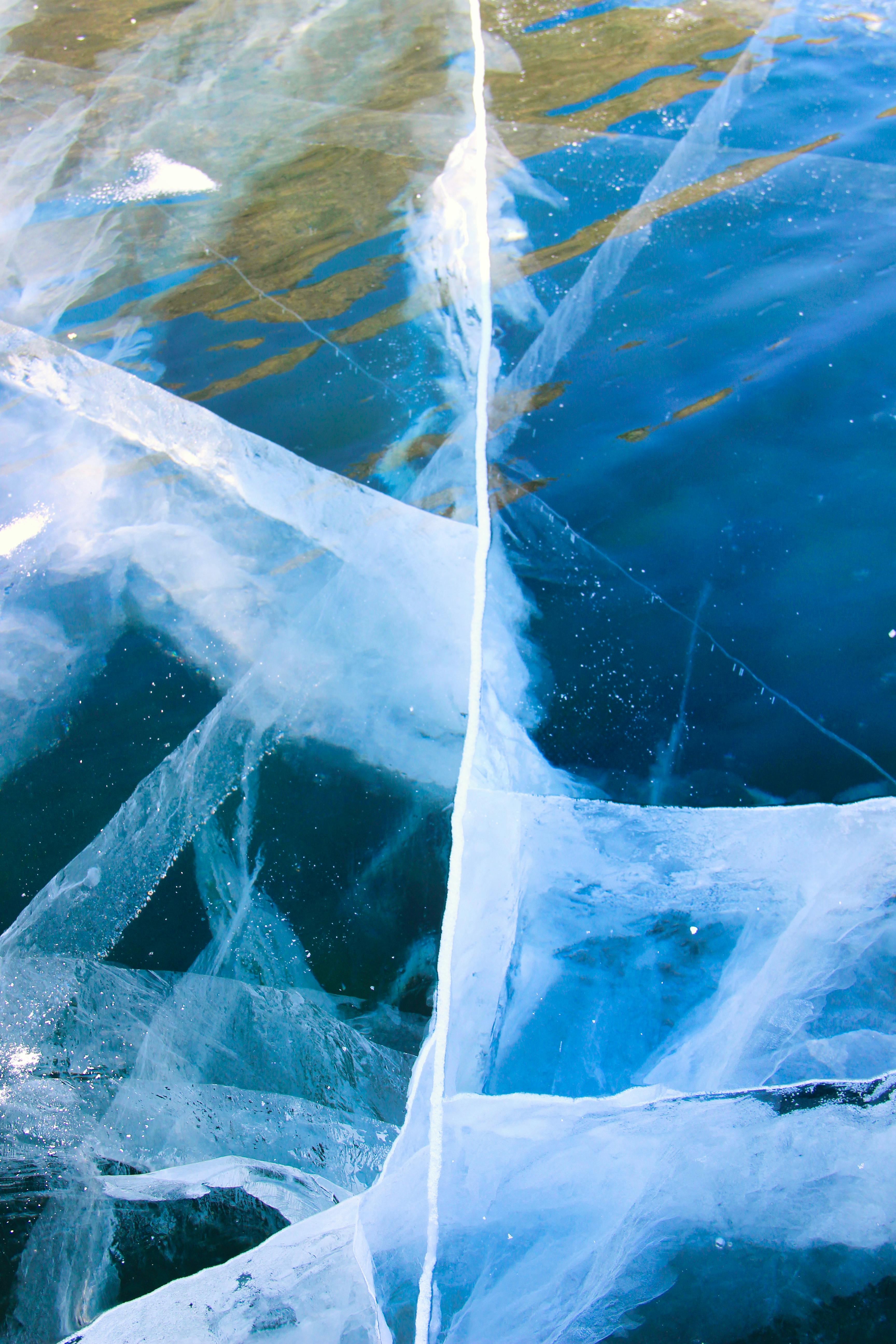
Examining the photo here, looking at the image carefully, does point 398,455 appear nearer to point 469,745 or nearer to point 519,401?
point 519,401

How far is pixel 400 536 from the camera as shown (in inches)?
39.6

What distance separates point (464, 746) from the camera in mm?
883

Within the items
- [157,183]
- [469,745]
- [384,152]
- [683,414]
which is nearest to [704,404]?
[683,414]

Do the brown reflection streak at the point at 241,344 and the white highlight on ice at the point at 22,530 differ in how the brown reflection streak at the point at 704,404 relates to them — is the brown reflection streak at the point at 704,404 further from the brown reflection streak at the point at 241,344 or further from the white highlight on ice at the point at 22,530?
the white highlight on ice at the point at 22,530

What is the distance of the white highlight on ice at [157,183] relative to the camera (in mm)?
1407

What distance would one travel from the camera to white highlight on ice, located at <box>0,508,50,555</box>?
3.36 ft

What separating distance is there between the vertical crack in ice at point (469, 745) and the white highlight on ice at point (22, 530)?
0.53 metres

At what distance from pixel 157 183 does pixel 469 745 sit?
1.15 meters

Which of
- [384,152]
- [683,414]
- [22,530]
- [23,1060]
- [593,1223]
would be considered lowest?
[593,1223]

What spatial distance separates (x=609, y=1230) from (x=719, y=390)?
0.91m

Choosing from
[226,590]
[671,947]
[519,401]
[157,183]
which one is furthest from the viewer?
[157,183]

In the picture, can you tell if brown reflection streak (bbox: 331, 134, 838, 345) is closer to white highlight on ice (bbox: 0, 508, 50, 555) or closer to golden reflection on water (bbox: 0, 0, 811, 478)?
golden reflection on water (bbox: 0, 0, 811, 478)

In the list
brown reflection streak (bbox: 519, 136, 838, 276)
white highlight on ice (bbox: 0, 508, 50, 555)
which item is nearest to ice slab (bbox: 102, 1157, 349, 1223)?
white highlight on ice (bbox: 0, 508, 50, 555)

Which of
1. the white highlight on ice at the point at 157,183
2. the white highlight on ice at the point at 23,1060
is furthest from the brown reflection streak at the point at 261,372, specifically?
the white highlight on ice at the point at 23,1060
